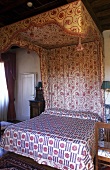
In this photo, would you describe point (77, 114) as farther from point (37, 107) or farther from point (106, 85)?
point (37, 107)

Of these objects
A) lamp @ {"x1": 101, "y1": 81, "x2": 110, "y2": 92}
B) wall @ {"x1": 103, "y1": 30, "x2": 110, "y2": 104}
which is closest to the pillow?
wall @ {"x1": 103, "y1": 30, "x2": 110, "y2": 104}

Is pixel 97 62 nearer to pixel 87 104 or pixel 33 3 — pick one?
pixel 87 104

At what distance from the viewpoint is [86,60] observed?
3.90 metres

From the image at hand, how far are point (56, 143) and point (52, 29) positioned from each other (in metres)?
2.42

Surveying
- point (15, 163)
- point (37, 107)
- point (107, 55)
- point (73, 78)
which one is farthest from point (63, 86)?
point (15, 163)

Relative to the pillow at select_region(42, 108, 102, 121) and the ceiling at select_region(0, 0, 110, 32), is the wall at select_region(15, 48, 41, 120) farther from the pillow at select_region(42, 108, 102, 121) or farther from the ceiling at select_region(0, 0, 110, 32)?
the ceiling at select_region(0, 0, 110, 32)

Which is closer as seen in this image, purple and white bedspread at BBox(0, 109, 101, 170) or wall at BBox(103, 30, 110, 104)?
purple and white bedspread at BBox(0, 109, 101, 170)

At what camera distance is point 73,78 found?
4098 mm

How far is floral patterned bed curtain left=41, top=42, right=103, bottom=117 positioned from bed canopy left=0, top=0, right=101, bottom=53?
0.31 metres

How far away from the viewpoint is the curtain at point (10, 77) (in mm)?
5465

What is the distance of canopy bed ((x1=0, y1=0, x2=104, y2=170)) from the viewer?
221cm

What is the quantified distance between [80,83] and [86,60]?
26.5 inches

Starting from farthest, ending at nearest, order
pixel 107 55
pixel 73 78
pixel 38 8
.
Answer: pixel 73 78
pixel 107 55
pixel 38 8

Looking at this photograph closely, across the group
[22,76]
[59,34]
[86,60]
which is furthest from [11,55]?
[86,60]
